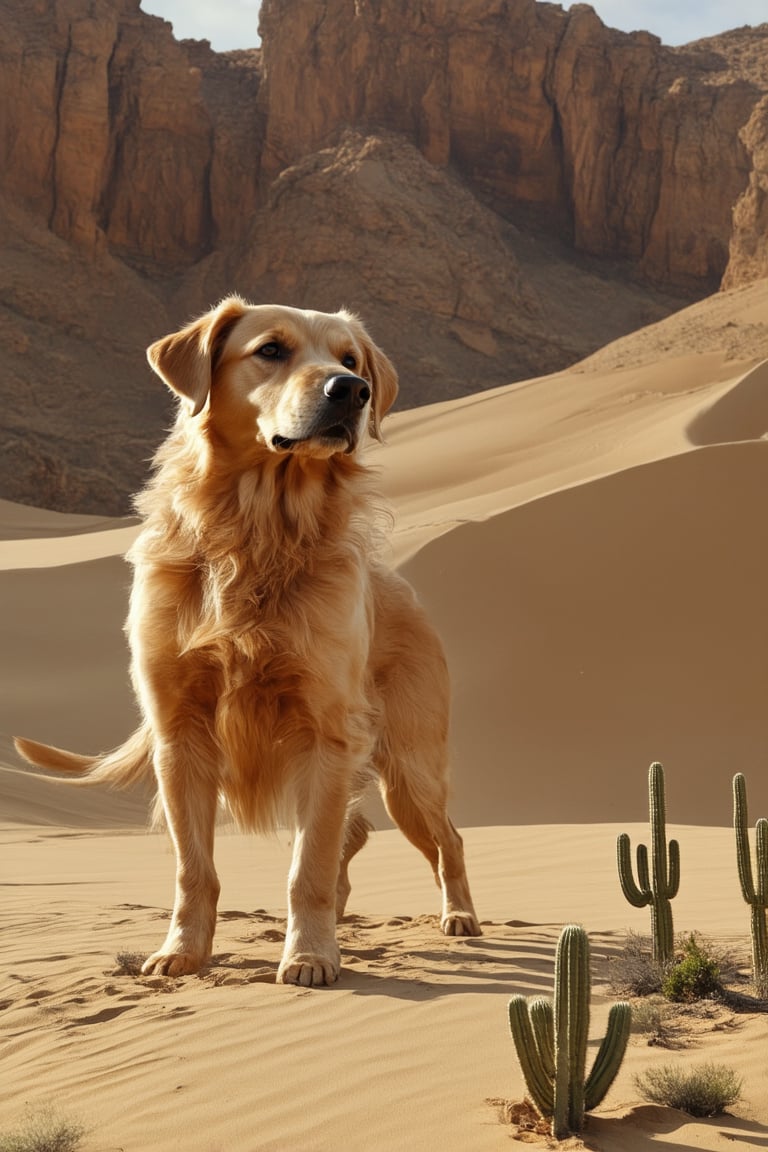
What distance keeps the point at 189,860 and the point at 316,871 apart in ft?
1.45

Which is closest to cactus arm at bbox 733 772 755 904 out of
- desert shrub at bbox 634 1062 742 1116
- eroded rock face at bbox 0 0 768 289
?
desert shrub at bbox 634 1062 742 1116

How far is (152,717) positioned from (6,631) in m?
12.6

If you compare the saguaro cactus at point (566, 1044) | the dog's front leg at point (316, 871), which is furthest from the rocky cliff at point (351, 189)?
the saguaro cactus at point (566, 1044)

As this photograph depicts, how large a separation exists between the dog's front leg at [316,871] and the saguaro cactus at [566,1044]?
4.55 feet

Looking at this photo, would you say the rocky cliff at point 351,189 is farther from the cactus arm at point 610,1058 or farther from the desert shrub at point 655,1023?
the cactus arm at point 610,1058

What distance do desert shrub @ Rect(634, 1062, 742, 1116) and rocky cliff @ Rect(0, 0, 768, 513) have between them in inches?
1646

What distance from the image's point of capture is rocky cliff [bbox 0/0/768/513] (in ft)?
168

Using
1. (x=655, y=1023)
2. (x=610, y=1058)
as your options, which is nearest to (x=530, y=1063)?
(x=610, y=1058)

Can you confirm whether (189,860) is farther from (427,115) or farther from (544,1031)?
(427,115)

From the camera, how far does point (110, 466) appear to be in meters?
47.1

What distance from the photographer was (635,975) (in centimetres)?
449

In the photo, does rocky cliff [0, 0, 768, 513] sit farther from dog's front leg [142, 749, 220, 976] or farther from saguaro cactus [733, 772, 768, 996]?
saguaro cactus [733, 772, 768, 996]

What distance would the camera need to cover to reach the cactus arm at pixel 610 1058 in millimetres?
3152

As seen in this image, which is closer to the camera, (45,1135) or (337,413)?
(45,1135)
